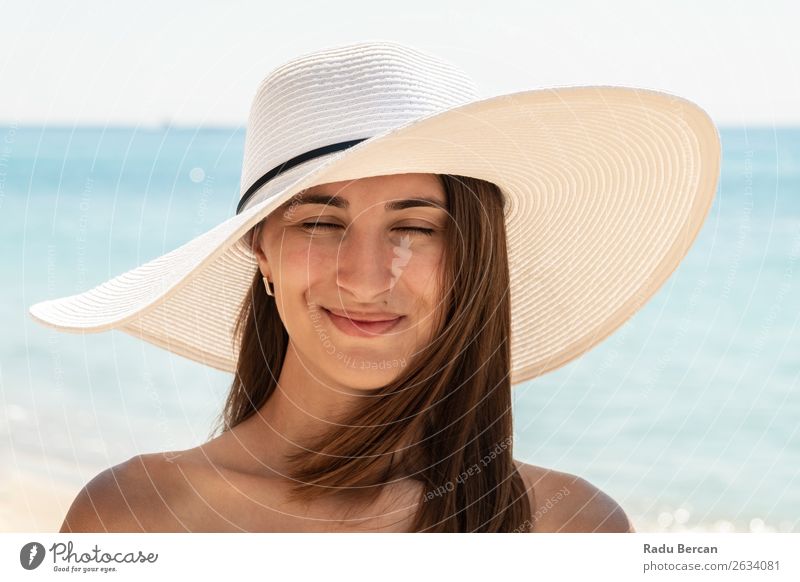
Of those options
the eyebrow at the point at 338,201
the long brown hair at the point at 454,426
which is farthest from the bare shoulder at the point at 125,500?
the eyebrow at the point at 338,201

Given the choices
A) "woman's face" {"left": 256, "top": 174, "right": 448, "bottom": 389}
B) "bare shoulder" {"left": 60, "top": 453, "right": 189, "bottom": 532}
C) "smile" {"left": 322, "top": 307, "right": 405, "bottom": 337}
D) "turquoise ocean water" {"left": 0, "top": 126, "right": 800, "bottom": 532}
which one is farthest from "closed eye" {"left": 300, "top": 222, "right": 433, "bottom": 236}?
"turquoise ocean water" {"left": 0, "top": 126, "right": 800, "bottom": 532}

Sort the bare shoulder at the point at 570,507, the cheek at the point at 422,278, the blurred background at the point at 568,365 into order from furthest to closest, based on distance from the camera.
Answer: the blurred background at the point at 568,365, the bare shoulder at the point at 570,507, the cheek at the point at 422,278

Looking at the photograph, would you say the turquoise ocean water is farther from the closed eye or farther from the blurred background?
the closed eye

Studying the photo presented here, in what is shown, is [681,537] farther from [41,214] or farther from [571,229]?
[41,214]

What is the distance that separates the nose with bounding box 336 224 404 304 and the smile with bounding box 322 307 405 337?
0.04m

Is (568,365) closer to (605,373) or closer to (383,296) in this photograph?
(605,373)

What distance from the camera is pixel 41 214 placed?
20.0 feet

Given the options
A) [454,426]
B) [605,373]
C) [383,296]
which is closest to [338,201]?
[383,296]

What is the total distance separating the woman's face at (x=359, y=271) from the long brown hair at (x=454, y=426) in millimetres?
41

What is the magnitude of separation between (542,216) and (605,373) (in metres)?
3.06

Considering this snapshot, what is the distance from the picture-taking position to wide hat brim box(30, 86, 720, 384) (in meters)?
1.23

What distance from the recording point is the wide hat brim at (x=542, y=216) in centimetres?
123

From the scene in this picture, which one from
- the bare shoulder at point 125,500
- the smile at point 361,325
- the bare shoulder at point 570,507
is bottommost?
the bare shoulder at point 570,507

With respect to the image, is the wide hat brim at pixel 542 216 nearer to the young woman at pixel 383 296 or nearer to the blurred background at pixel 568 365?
the young woman at pixel 383 296
